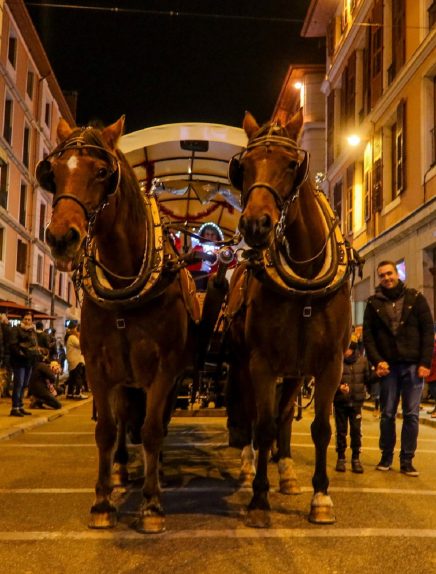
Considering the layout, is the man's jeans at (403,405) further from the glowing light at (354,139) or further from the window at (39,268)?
the window at (39,268)

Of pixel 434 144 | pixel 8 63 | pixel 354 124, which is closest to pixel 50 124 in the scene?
pixel 8 63

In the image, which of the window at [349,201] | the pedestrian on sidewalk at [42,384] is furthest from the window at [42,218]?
the pedestrian on sidewalk at [42,384]

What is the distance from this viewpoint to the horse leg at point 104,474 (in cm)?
451

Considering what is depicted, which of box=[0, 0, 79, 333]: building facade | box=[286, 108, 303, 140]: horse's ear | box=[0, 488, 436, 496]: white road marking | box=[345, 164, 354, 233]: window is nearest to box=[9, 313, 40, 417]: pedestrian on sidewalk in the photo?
box=[0, 488, 436, 496]: white road marking

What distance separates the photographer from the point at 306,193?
192 inches

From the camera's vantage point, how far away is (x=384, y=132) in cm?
2202

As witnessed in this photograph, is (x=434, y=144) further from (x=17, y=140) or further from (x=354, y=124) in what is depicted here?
(x=17, y=140)

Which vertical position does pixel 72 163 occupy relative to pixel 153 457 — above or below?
above

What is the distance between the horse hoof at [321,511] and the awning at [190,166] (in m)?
3.50

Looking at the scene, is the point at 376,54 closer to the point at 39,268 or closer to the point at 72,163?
the point at 72,163

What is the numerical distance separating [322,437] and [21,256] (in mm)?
31308

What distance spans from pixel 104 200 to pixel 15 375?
9.49 metres

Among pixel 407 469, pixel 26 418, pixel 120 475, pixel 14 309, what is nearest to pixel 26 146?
pixel 14 309

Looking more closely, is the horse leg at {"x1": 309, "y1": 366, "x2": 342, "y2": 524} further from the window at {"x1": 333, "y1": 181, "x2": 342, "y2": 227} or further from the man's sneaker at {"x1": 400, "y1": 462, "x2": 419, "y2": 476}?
the window at {"x1": 333, "y1": 181, "x2": 342, "y2": 227}
